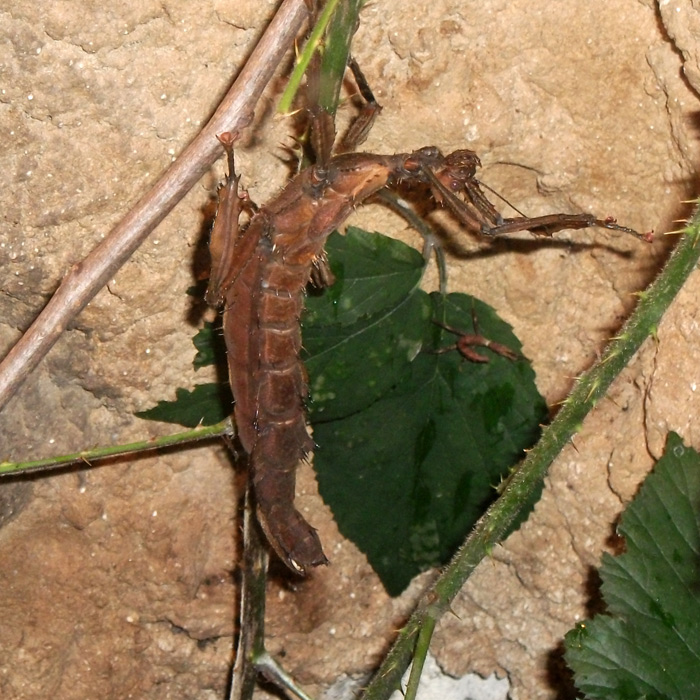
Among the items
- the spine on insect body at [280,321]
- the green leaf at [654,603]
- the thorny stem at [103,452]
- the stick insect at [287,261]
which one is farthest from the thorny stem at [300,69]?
the green leaf at [654,603]

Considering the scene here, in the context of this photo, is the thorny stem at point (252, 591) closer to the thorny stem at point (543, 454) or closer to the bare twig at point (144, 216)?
the thorny stem at point (543, 454)

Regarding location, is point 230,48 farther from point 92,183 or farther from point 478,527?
point 478,527

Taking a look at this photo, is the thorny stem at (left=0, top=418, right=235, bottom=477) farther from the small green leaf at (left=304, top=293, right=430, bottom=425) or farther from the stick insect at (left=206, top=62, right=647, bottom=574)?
the small green leaf at (left=304, top=293, right=430, bottom=425)

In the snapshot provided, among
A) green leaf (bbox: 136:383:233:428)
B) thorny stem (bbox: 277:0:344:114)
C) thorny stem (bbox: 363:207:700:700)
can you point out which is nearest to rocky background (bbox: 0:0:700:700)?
green leaf (bbox: 136:383:233:428)

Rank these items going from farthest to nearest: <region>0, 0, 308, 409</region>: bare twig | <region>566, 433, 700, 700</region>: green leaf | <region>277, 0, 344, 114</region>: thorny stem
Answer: <region>566, 433, 700, 700</region>: green leaf → <region>0, 0, 308, 409</region>: bare twig → <region>277, 0, 344, 114</region>: thorny stem

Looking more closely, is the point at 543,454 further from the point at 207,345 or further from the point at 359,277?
the point at 207,345

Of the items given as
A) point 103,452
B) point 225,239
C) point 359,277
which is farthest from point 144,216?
point 359,277

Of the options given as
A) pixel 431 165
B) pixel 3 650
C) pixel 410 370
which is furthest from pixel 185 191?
pixel 3 650
